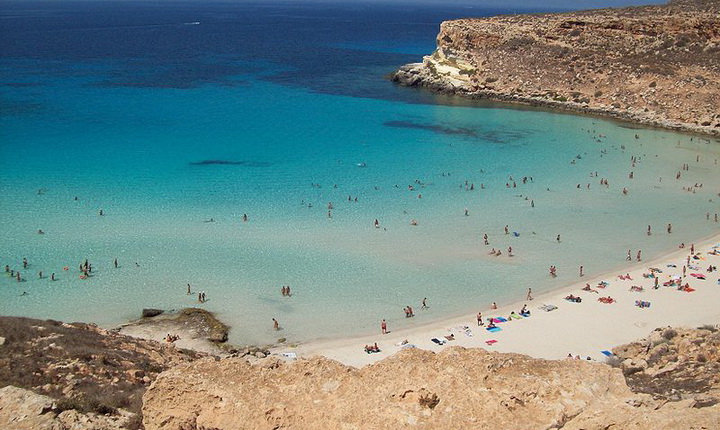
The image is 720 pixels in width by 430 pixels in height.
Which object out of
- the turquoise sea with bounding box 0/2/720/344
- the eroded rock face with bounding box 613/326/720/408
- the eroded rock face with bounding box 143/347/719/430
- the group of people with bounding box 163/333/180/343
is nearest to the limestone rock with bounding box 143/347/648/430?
the eroded rock face with bounding box 143/347/719/430

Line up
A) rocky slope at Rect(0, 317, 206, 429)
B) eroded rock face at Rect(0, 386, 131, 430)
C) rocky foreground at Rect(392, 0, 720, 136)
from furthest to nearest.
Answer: rocky foreground at Rect(392, 0, 720, 136) → rocky slope at Rect(0, 317, 206, 429) → eroded rock face at Rect(0, 386, 131, 430)

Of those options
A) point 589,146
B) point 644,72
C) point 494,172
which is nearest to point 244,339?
Answer: point 494,172

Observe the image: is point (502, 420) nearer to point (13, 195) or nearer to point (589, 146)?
point (13, 195)

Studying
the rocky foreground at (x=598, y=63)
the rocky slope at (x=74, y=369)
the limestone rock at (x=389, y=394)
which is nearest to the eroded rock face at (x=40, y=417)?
the rocky slope at (x=74, y=369)

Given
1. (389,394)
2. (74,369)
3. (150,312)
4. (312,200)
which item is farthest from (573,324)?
(312,200)

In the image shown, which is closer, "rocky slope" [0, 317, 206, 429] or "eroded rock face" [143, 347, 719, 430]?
"eroded rock face" [143, 347, 719, 430]

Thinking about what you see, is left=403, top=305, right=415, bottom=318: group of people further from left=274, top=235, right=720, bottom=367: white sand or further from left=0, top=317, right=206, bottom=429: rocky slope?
left=0, top=317, right=206, bottom=429: rocky slope

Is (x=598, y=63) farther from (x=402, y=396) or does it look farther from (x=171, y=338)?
(x=402, y=396)

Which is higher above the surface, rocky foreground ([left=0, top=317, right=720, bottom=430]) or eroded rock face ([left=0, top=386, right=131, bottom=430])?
rocky foreground ([left=0, top=317, right=720, bottom=430])

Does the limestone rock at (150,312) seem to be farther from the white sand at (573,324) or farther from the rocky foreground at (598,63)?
the rocky foreground at (598,63)
